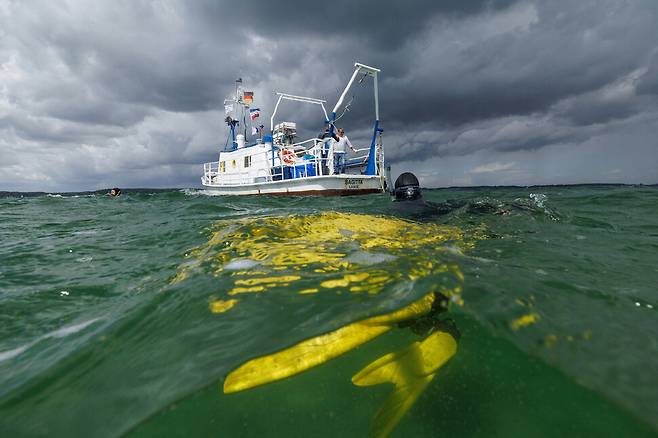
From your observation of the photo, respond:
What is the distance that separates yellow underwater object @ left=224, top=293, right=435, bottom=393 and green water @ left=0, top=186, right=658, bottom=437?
0.05m

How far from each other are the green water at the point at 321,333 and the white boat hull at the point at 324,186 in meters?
15.6

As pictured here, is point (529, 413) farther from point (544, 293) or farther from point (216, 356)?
point (216, 356)

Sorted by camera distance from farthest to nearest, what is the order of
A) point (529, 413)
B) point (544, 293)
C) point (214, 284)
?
1. point (214, 284)
2. point (544, 293)
3. point (529, 413)

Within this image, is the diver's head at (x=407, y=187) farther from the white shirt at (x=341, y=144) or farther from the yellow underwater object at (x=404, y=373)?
the white shirt at (x=341, y=144)

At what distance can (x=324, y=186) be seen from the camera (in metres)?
19.7

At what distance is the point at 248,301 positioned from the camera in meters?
2.58

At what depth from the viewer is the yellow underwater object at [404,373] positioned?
5.18 ft

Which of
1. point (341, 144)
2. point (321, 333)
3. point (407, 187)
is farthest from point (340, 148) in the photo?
point (321, 333)

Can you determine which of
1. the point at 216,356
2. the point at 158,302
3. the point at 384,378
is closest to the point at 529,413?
the point at 384,378

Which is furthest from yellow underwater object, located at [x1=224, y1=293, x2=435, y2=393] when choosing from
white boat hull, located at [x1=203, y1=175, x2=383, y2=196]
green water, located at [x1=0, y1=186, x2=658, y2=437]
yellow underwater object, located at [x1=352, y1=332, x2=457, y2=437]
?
white boat hull, located at [x1=203, y1=175, x2=383, y2=196]

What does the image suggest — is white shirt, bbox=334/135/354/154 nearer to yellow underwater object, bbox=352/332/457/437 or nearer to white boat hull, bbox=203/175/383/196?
white boat hull, bbox=203/175/383/196

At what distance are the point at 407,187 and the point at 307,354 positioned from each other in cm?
622

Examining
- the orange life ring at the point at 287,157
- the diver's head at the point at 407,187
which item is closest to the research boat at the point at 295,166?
the orange life ring at the point at 287,157

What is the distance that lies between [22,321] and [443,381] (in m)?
3.72
